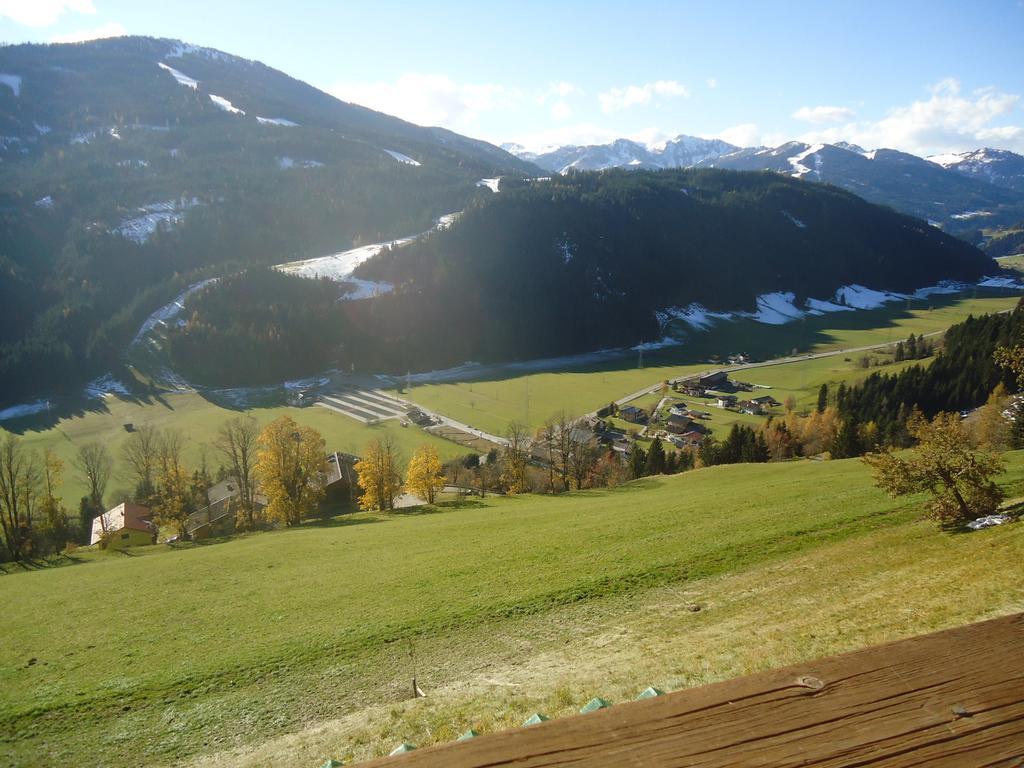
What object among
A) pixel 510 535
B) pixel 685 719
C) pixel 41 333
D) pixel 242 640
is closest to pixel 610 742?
pixel 685 719

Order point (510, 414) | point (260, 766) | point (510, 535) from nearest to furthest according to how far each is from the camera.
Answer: point (260, 766) → point (510, 535) → point (510, 414)

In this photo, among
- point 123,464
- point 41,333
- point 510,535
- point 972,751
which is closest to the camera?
point 972,751

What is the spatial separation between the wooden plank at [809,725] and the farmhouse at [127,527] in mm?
70586

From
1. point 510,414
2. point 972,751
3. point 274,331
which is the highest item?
point 274,331

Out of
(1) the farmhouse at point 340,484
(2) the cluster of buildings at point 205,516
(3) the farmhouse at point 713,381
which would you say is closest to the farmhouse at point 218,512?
(2) the cluster of buildings at point 205,516

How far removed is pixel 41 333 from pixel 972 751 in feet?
751

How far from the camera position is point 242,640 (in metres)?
20.2


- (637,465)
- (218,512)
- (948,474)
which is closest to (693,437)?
(637,465)

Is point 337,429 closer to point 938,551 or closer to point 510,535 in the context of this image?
point 510,535

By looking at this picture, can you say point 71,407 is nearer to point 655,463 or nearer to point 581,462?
point 581,462

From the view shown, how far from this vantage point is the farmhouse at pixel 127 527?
6075 centimetres

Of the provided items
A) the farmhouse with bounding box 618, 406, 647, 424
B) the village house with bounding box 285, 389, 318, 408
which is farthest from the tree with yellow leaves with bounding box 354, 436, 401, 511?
the village house with bounding box 285, 389, 318, 408

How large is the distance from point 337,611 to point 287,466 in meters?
39.2

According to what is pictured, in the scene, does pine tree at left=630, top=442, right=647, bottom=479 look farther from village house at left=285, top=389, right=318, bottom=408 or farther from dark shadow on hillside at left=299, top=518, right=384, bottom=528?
village house at left=285, top=389, right=318, bottom=408
